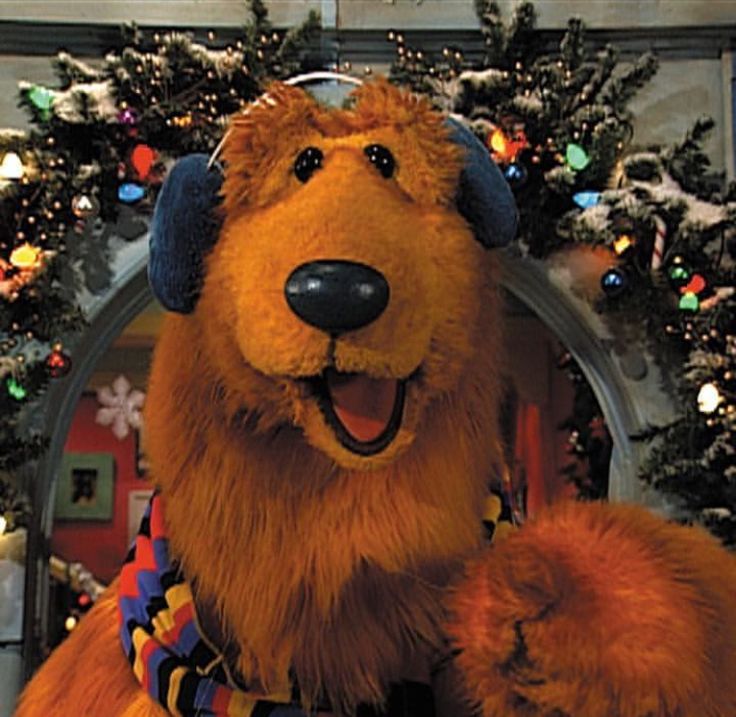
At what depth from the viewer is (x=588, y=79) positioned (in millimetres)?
2545

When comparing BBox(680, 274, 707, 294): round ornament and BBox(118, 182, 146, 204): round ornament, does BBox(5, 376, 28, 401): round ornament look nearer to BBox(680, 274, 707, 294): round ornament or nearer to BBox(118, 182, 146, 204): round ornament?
BBox(118, 182, 146, 204): round ornament

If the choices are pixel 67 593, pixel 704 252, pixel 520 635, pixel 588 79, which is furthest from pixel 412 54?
pixel 520 635

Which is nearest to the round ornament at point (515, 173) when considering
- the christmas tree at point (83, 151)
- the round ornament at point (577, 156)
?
the round ornament at point (577, 156)

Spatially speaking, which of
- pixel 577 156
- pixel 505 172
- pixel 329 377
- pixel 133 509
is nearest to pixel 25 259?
pixel 505 172

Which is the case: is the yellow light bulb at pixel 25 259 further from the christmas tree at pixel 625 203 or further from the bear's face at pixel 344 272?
the bear's face at pixel 344 272

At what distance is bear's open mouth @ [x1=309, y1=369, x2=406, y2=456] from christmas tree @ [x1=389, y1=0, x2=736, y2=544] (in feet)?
5.58

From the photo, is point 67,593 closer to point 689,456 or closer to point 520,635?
point 689,456

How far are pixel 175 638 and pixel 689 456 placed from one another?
6.01ft

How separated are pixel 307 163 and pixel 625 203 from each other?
1795 mm

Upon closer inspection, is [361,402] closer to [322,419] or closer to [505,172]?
[322,419]

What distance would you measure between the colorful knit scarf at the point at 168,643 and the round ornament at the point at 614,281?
71.9 inches

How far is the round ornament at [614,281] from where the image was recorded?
2.54 m

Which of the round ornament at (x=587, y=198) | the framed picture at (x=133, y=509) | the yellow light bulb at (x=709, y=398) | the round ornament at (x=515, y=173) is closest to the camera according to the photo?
the yellow light bulb at (x=709, y=398)

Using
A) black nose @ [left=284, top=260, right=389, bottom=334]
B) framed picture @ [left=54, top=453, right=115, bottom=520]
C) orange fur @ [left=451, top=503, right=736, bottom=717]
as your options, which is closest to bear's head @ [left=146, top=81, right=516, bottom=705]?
black nose @ [left=284, top=260, right=389, bottom=334]
